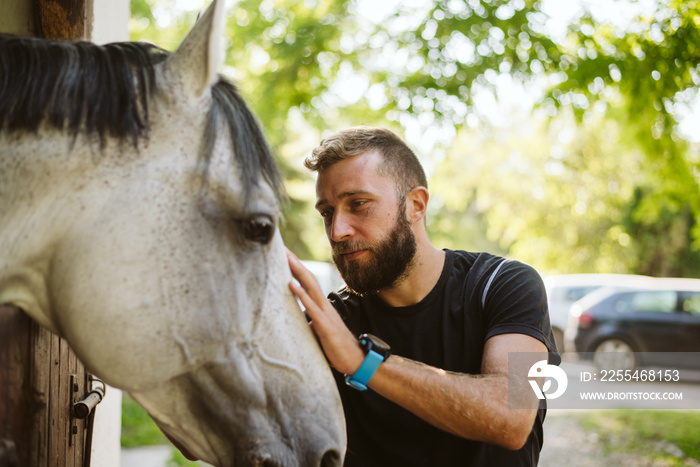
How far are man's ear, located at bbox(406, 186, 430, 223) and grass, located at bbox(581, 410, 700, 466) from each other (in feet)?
18.3

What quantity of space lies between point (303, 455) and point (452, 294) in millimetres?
1083

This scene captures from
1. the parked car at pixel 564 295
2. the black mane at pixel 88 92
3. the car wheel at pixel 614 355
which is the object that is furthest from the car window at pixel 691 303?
the black mane at pixel 88 92

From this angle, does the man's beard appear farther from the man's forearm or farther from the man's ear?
the man's forearm

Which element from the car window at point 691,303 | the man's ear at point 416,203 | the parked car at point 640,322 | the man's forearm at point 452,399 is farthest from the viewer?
the car window at point 691,303

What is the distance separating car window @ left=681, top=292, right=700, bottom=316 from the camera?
459 inches

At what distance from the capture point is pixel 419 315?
95.1 inches

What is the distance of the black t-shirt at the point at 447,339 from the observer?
7.16 feet

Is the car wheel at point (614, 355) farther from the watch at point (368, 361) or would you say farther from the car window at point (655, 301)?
the watch at point (368, 361)

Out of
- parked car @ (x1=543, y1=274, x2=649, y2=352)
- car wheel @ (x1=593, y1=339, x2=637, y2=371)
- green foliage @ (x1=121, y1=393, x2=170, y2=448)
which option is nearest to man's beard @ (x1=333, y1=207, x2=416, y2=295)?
green foliage @ (x1=121, y1=393, x2=170, y2=448)

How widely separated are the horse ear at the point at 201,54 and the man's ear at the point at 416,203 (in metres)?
1.25

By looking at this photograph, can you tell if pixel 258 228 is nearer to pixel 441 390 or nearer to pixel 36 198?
pixel 36 198

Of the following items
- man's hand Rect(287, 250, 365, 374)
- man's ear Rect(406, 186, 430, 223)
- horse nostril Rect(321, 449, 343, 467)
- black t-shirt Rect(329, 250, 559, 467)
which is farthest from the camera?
man's ear Rect(406, 186, 430, 223)

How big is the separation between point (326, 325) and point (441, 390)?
475 millimetres

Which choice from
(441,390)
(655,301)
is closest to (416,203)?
(441,390)
